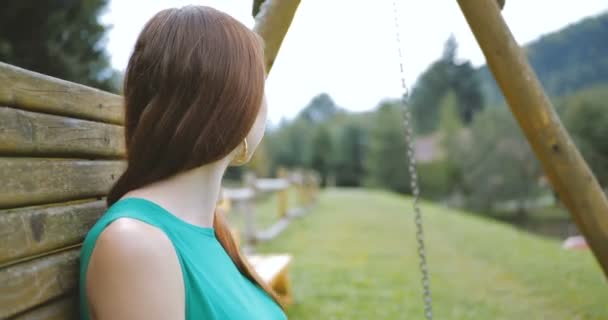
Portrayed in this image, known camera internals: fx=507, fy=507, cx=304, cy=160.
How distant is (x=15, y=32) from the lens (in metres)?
9.89

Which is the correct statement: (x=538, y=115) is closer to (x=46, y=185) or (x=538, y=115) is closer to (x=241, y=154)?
(x=241, y=154)

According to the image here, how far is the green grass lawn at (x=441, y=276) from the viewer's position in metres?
4.80

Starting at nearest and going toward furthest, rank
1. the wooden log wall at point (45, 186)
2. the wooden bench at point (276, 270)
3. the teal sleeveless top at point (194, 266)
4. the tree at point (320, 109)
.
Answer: the wooden log wall at point (45, 186) < the teal sleeveless top at point (194, 266) < the wooden bench at point (276, 270) < the tree at point (320, 109)

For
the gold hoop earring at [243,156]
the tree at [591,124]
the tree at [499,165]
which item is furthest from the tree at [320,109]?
the gold hoop earring at [243,156]

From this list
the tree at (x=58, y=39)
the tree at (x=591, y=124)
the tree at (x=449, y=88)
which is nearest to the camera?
the tree at (x=58, y=39)

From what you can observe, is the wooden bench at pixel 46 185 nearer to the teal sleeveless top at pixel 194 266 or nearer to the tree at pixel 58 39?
the teal sleeveless top at pixel 194 266

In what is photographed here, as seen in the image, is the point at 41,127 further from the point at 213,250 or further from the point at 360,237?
the point at 360,237

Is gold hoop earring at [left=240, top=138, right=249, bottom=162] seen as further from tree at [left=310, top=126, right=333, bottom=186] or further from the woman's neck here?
tree at [left=310, top=126, right=333, bottom=186]

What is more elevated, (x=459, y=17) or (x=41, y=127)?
(x=41, y=127)

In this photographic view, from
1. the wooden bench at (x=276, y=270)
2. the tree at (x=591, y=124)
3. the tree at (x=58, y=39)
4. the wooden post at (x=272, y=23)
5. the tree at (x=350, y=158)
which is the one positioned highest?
the wooden post at (x=272, y=23)

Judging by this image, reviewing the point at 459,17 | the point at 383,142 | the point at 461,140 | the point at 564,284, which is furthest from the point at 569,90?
the point at 459,17

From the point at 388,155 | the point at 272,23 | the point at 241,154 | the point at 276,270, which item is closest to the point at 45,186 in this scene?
the point at 241,154

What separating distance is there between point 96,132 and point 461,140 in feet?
133

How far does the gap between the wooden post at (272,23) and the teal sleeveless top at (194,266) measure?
0.91 m
